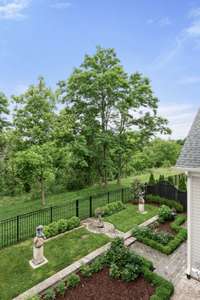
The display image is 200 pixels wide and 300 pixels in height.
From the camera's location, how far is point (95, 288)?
14.6ft

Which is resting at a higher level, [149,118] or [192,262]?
[149,118]

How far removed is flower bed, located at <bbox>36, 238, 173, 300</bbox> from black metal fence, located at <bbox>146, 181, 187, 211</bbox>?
6.00 meters

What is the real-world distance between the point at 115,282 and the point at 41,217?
16.9 feet

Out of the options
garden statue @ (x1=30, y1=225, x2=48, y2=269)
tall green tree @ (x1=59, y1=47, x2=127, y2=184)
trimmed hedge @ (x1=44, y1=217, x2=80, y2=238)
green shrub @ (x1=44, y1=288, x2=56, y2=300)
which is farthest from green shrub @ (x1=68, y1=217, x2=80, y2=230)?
tall green tree @ (x1=59, y1=47, x2=127, y2=184)

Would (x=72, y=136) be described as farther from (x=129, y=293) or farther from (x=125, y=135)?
(x=129, y=293)

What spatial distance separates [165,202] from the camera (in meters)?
10.4

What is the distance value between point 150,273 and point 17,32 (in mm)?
13542

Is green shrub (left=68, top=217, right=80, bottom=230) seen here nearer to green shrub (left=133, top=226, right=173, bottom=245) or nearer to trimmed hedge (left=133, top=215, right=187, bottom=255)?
green shrub (left=133, top=226, right=173, bottom=245)

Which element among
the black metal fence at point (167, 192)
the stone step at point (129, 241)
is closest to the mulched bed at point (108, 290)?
the stone step at point (129, 241)

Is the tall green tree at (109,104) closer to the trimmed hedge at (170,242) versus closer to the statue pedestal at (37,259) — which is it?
the trimmed hedge at (170,242)

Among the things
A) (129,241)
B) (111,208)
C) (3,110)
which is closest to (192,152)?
(129,241)

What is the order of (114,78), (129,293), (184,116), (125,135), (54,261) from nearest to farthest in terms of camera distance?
(129,293)
(54,261)
(114,78)
(125,135)
(184,116)

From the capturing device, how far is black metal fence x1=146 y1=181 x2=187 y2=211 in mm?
10164

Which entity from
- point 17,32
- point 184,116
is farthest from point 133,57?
point 184,116
